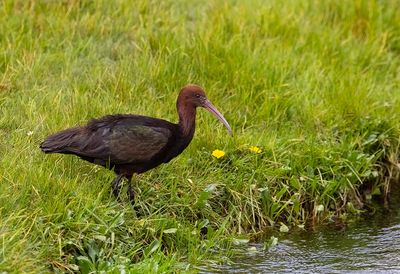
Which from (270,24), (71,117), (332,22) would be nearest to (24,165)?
(71,117)

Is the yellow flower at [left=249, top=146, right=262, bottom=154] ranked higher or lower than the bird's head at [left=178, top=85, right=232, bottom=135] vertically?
lower

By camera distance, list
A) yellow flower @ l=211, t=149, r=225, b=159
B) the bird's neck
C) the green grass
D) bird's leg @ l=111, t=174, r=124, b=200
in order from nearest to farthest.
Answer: the green grass → bird's leg @ l=111, t=174, r=124, b=200 → the bird's neck → yellow flower @ l=211, t=149, r=225, b=159

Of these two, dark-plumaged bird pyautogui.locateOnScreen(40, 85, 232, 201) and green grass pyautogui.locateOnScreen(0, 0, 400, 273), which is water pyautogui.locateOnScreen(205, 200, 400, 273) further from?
dark-plumaged bird pyautogui.locateOnScreen(40, 85, 232, 201)

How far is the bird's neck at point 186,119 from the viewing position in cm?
652

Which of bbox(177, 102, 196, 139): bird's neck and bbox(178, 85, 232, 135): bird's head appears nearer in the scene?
bbox(177, 102, 196, 139): bird's neck

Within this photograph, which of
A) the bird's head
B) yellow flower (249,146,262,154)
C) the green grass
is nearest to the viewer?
the green grass

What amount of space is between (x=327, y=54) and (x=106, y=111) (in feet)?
8.23

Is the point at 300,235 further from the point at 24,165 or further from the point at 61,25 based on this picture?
the point at 61,25

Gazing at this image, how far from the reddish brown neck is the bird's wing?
0.80 ft

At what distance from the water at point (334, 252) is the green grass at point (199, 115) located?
0.53 feet

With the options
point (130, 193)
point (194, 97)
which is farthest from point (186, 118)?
point (130, 193)

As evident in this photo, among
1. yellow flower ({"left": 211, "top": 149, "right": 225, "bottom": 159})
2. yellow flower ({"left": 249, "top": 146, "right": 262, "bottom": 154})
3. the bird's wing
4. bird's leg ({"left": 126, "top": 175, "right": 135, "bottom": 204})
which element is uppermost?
the bird's wing

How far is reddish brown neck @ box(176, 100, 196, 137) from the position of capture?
6.52 meters

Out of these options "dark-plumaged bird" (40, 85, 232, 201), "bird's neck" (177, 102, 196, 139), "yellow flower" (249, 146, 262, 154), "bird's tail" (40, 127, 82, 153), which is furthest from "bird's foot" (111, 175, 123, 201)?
"yellow flower" (249, 146, 262, 154)
